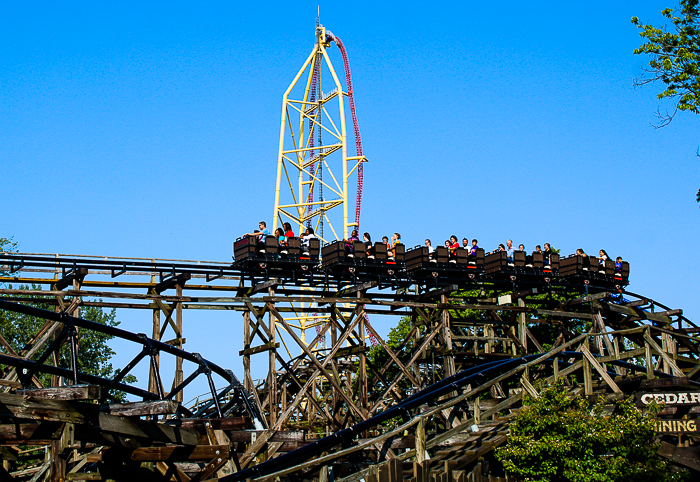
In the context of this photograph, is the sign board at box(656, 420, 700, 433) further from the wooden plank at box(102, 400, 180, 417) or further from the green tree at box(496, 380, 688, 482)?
the wooden plank at box(102, 400, 180, 417)

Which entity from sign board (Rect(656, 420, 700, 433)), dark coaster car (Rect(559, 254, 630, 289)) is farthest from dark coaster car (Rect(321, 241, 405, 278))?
sign board (Rect(656, 420, 700, 433))

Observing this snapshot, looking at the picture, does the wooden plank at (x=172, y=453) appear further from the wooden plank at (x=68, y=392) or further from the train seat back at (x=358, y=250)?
the train seat back at (x=358, y=250)

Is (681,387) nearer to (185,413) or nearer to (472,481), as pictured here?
(472,481)

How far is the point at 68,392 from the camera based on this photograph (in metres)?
9.33

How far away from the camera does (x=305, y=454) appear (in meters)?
10.9

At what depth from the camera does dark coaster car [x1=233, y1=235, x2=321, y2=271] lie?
2048 cm

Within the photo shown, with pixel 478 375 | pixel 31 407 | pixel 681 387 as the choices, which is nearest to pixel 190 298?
pixel 478 375

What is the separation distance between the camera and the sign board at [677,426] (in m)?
13.0

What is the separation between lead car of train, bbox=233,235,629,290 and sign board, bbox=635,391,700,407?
380 inches

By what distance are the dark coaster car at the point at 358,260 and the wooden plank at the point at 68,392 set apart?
1233cm

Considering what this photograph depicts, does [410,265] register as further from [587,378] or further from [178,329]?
[587,378]

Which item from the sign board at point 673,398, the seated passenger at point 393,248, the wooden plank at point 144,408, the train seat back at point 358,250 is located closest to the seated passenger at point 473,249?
the seated passenger at point 393,248

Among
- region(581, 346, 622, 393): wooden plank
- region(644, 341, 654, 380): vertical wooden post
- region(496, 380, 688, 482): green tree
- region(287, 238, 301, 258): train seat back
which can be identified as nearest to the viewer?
region(496, 380, 688, 482): green tree

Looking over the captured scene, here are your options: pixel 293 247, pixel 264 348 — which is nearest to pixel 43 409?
pixel 264 348
